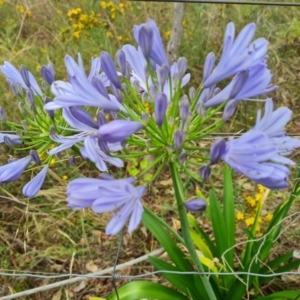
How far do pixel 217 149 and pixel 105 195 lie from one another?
20 centimetres

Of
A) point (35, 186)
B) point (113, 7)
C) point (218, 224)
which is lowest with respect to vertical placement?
point (218, 224)

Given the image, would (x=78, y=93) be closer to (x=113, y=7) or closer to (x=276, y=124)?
(x=276, y=124)

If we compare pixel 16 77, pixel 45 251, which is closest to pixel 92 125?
pixel 16 77

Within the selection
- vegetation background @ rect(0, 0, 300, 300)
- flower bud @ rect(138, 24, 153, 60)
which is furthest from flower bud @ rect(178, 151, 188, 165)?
vegetation background @ rect(0, 0, 300, 300)

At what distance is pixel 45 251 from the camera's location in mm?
2803

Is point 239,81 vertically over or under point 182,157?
over

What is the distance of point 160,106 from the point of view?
0.88 m

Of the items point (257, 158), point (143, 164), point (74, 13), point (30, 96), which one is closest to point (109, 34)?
point (74, 13)

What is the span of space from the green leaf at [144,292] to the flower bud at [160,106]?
3.91 feet

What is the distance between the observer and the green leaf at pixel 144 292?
6.27ft

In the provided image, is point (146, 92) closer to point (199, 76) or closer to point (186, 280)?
point (186, 280)

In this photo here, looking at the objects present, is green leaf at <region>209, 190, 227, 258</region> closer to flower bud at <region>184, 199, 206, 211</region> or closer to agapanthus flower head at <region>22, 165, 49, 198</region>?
agapanthus flower head at <region>22, 165, 49, 198</region>

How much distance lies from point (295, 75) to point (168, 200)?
137 cm

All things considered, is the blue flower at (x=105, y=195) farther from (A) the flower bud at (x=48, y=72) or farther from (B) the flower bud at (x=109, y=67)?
(A) the flower bud at (x=48, y=72)
